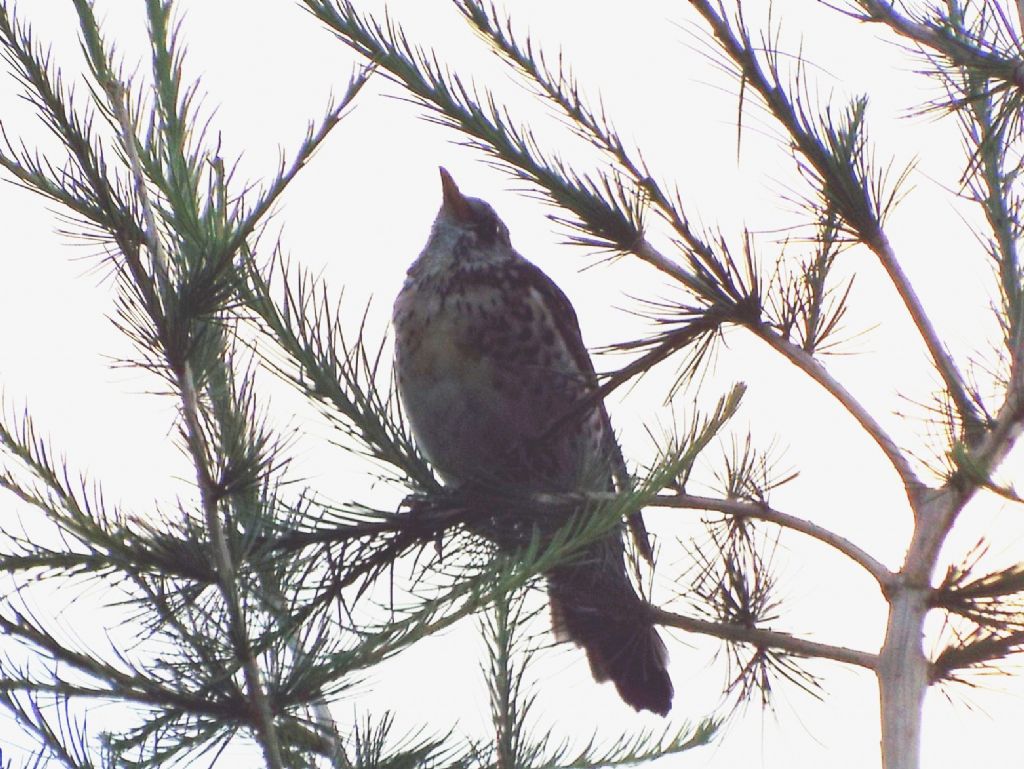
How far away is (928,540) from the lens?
180cm

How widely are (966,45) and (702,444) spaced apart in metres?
0.61

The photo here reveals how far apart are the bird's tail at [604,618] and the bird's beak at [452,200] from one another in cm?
157

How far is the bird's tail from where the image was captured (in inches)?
87.7

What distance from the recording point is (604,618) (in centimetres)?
236

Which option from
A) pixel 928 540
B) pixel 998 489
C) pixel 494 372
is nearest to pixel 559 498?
pixel 928 540

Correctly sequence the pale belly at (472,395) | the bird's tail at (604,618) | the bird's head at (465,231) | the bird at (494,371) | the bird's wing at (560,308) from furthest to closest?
the bird's head at (465,231), the bird's wing at (560,308), the pale belly at (472,395), the bird at (494,371), the bird's tail at (604,618)

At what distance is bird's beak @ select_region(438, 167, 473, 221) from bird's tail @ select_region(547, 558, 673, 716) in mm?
1569

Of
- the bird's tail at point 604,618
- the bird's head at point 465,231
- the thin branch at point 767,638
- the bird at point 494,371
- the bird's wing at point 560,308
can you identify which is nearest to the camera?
the thin branch at point 767,638

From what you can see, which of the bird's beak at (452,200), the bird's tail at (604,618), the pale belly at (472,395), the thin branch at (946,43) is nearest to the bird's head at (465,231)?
the bird's beak at (452,200)

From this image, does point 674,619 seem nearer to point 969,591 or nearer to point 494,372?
point 969,591

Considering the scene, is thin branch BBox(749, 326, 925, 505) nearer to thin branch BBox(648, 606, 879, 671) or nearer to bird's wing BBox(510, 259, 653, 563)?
thin branch BBox(648, 606, 879, 671)

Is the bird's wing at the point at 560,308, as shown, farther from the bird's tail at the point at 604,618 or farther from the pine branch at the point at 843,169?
the pine branch at the point at 843,169

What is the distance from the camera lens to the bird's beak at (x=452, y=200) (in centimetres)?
409

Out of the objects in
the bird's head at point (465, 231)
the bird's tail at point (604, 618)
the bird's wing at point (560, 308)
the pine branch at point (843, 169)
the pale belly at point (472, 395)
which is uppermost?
the bird's head at point (465, 231)
